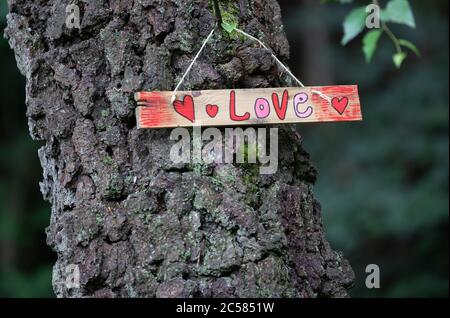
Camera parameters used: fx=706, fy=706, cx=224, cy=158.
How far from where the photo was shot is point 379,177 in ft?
17.3

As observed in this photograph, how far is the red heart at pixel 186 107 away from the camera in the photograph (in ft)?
5.04

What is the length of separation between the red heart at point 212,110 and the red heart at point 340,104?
266 mm

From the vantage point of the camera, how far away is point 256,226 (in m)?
1.49

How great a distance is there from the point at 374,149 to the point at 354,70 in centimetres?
138

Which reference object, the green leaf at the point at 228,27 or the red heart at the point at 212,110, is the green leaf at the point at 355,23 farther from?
the red heart at the point at 212,110

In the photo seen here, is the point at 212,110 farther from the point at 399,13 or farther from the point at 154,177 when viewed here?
the point at 399,13

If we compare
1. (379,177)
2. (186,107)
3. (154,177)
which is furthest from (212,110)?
(379,177)

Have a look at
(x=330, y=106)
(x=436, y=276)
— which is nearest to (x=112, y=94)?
(x=330, y=106)

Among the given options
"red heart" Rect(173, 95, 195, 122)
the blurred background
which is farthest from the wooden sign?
the blurred background

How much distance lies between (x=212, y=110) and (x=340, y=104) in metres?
0.29

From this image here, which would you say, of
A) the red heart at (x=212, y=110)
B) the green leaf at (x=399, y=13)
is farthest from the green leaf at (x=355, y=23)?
the red heart at (x=212, y=110)

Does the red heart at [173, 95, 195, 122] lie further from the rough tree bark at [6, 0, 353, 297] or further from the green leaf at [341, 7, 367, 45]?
the green leaf at [341, 7, 367, 45]

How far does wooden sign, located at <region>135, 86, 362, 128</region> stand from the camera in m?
1.53

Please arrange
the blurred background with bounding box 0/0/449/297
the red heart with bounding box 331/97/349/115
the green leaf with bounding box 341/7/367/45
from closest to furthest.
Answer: the red heart with bounding box 331/97/349/115
the green leaf with bounding box 341/7/367/45
the blurred background with bounding box 0/0/449/297
